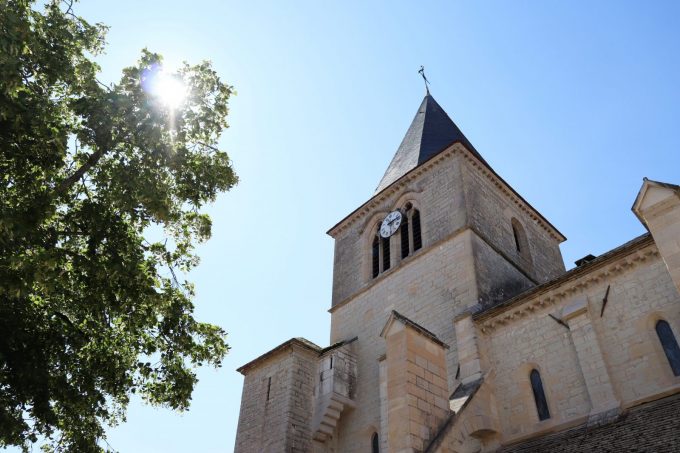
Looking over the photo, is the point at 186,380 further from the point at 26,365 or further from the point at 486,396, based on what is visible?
the point at 486,396

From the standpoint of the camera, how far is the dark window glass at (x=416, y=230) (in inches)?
706

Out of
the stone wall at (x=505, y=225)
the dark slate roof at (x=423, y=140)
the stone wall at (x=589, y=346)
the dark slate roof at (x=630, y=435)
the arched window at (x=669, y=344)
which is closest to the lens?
the dark slate roof at (x=630, y=435)

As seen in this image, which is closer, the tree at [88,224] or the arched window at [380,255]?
the tree at [88,224]

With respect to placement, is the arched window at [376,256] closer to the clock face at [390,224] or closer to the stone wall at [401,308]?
the clock face at [390,224]

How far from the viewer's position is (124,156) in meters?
9.86

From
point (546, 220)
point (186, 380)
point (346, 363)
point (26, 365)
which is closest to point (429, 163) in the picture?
point (546, 220)

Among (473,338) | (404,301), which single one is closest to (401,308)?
(404,301)

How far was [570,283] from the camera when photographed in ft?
39.8

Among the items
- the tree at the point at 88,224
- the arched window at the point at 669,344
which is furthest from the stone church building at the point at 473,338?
the tree at the point at 88,224

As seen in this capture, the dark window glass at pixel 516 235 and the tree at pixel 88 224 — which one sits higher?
the dark window glass at pixel 516 235

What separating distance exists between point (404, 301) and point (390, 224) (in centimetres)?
359

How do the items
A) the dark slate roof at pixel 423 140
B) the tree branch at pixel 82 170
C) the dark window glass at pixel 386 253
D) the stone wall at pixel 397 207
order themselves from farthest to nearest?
the dark slate roof at pixel 423 140 → the dark window glass at pixel 386 253 → the stone wall at pixel 397 207 → the tree branch at pixel 82 170

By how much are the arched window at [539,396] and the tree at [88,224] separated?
20.7 ft

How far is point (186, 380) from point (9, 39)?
634 cm
